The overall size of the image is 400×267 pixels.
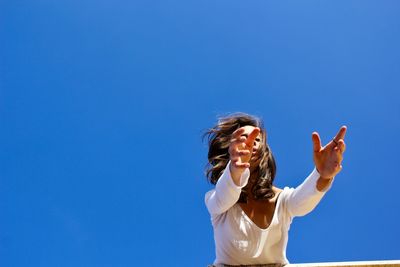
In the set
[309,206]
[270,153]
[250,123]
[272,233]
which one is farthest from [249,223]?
[250,123]

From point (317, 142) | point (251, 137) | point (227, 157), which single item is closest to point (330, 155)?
point (317, 142)

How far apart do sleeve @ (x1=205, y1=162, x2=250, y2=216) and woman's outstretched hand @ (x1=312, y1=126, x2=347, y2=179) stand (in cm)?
25

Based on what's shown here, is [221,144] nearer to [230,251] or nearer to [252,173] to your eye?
[252,173]

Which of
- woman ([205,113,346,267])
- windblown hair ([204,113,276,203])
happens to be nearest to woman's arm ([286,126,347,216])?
woman ([205,113,346,267])

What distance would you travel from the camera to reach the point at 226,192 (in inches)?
54.1

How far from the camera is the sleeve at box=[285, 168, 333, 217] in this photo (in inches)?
56.2

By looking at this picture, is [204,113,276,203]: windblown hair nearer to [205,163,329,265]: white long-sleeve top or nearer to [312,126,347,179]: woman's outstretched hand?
[205,163,329,265]: white long-sleeve top

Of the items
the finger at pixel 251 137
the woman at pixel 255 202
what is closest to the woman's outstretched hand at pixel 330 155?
the woman at pixel 255 202

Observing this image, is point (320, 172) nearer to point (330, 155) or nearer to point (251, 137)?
point (330, 155)

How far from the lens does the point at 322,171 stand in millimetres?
1417

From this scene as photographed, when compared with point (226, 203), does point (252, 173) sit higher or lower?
higher

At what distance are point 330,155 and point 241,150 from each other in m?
0.30

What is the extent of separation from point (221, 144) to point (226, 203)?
1.27 ft

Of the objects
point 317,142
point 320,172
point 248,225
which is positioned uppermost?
point 317,142
